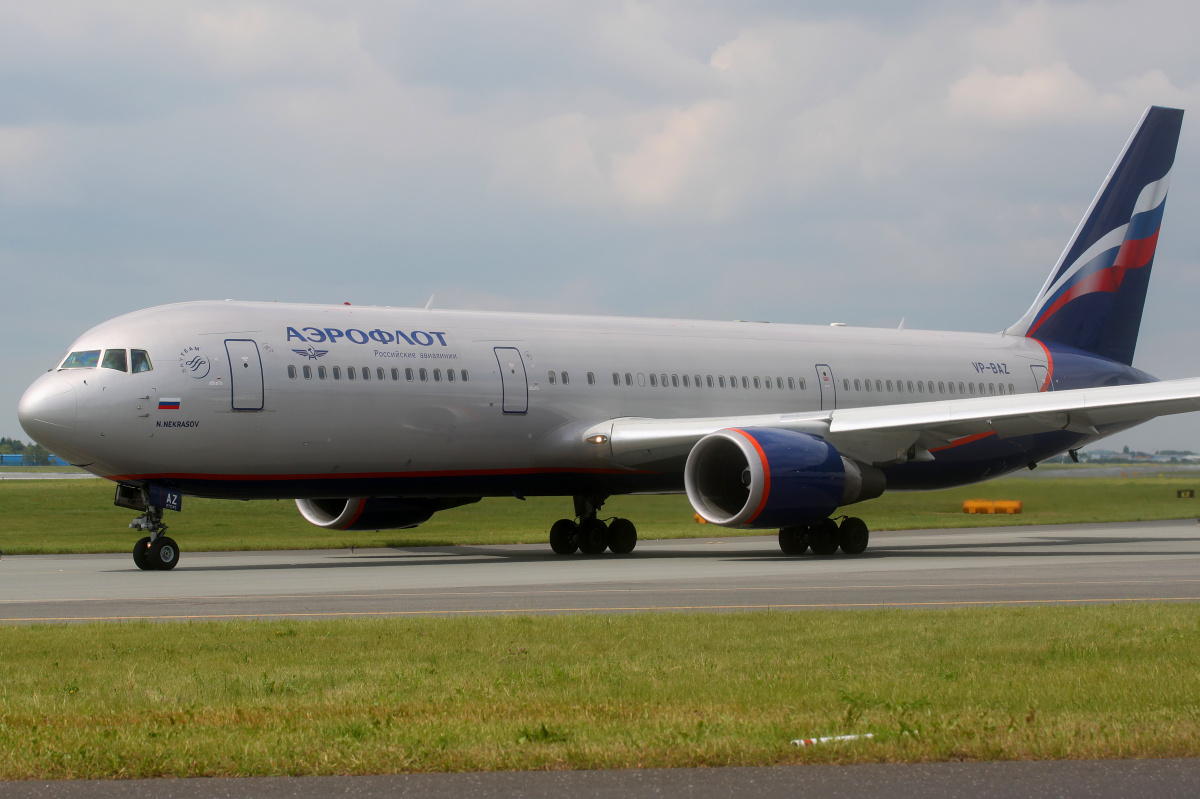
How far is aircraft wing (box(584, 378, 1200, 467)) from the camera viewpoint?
21.8m

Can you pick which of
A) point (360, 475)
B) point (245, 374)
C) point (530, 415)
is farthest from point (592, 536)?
point (245, 374)

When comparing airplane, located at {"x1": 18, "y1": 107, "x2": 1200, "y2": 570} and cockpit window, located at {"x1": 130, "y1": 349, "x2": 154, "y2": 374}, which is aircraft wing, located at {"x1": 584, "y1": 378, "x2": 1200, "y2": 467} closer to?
airplane, located at {"x1": 18, "y1": 107, "x2": 1200, "y2": 570}

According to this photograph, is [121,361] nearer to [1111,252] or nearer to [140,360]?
[140,360]

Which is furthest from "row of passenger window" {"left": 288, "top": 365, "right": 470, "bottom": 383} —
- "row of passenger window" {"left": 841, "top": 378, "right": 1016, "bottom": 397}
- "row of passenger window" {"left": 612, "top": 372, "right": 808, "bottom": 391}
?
"row of passenger window" {"left": 841, "top": 378, "right": 1016, "bottom": 397}

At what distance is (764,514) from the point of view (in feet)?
69.3

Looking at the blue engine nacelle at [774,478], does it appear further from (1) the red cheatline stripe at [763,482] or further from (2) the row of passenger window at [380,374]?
(2) the row of passenger window at [380,374]

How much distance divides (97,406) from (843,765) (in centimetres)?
1583

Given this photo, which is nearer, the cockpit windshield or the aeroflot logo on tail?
the cockpit windshield

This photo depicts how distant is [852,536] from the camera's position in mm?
23562

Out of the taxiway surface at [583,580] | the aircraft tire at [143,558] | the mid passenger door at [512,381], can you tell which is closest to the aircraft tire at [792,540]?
the taxiway surface at [583,580]

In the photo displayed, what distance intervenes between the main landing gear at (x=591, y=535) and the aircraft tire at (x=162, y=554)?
7713 millimetres

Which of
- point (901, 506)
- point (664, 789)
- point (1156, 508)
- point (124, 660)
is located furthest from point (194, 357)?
point (1156, 508)

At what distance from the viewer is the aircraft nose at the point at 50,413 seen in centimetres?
1942

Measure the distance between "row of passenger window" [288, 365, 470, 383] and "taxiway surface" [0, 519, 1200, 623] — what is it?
9.85 feet
